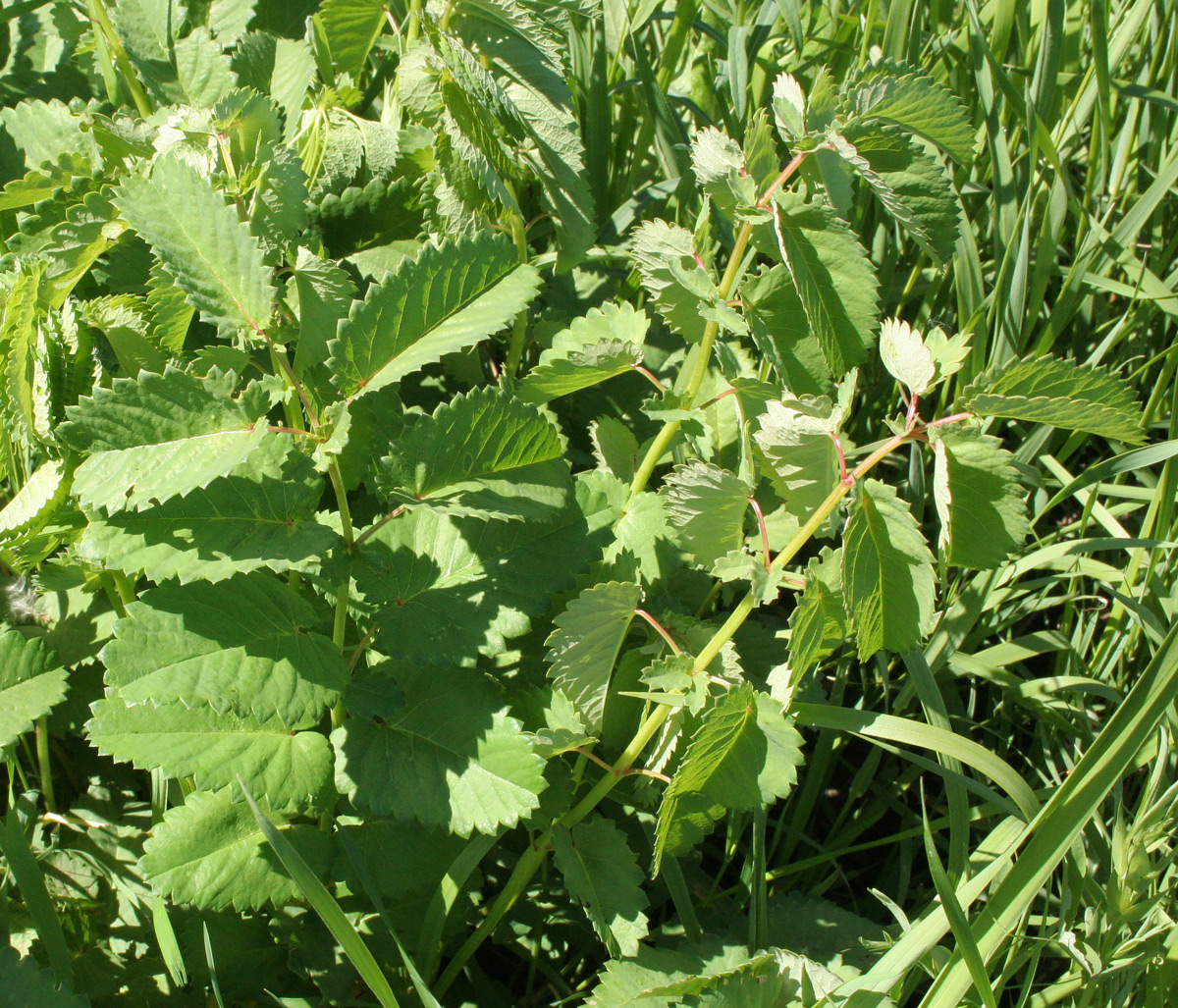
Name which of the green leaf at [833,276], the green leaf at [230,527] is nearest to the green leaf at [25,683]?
the green leaf at [230,527]

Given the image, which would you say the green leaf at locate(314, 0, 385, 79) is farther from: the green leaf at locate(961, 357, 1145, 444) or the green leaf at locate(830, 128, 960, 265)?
the green leaf at locate(961, 357, 1145, 444)

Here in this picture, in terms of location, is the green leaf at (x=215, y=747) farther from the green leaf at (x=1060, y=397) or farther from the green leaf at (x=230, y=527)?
the green leaf at (x=1060, y=397)

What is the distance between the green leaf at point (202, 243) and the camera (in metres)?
1.29

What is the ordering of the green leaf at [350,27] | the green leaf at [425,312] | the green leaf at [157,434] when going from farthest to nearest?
the green leaf at [350,27] → the green leaf at [425,312] → the green leaf at [157,434]

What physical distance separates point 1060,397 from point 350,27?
1437 mm

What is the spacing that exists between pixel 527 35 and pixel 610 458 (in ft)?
2.47

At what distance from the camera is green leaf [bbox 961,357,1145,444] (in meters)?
1.20

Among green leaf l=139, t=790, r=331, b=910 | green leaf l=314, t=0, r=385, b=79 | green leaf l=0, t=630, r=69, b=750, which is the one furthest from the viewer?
Answer: green leaf l=314, t=0, r=385, b=79

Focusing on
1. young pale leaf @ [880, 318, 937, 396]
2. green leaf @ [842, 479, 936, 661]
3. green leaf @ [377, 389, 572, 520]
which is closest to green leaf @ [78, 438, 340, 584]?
green leaf @ [377, 389, 572, 520]

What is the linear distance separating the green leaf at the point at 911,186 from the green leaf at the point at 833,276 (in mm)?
75

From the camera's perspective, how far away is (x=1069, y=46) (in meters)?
2.23

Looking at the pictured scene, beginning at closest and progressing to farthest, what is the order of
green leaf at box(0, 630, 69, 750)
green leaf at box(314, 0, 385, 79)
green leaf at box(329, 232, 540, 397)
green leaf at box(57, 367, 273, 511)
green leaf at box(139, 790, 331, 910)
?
1. green leaf at box(57, 367, 273, 511)
2. green leaf at box(329, 232, 540, 397)
3. green leaf at box(139, 790, 331, 910)
4. green leaf at box(0, 630, 69, 750)
5. green leaf at box(314, 0, 385, 79)

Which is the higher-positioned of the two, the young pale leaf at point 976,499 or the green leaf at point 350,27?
the green leaf at point 350,27

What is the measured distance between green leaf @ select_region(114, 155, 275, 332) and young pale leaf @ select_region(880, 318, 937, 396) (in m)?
0.81
